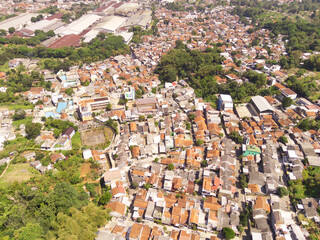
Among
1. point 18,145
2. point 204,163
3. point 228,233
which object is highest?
point 228,233

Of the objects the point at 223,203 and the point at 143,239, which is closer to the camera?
the point at 143,239

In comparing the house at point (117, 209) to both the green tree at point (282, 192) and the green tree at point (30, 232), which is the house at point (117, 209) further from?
the green tree at point (282, 192)

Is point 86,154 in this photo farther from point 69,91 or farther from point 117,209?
point 69,91

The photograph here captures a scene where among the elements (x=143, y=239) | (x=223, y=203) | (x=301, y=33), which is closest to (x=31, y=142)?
(x=143, y=239)

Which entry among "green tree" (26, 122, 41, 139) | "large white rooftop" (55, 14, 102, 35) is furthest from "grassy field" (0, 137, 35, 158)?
"large white rooftop" (55, 14, 102, 35)

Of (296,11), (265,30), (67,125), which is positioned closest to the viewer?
(67,125)

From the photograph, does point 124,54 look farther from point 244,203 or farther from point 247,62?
point 244,203

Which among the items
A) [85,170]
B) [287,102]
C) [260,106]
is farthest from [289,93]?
[85,170]
